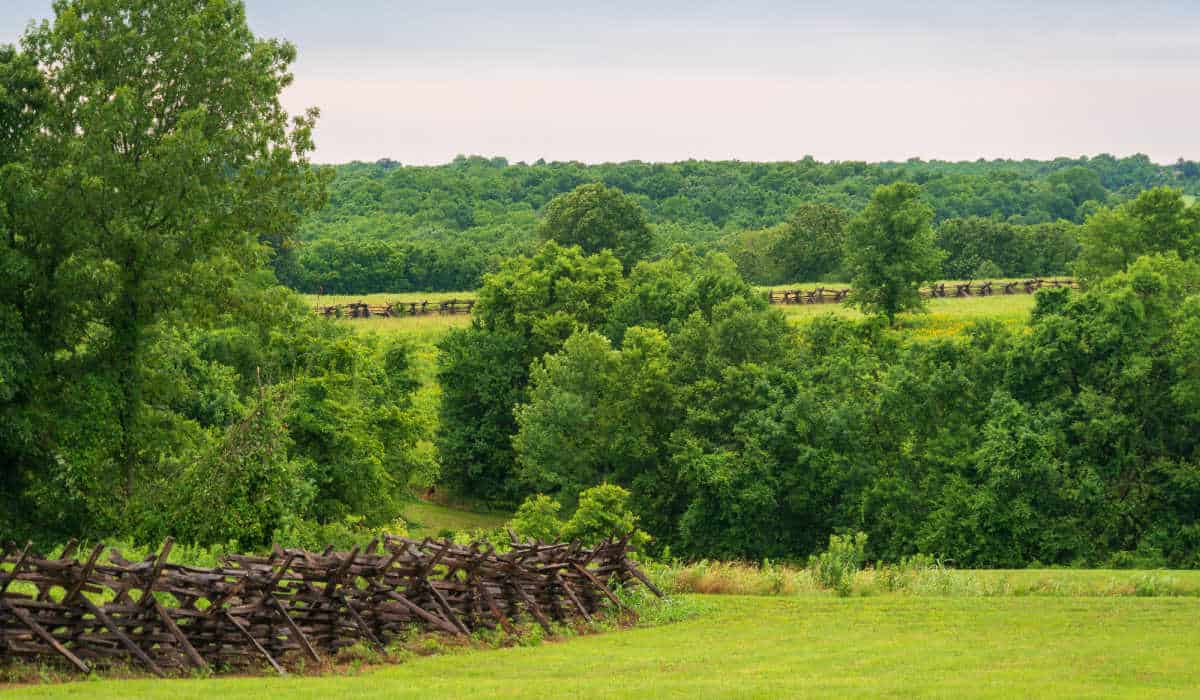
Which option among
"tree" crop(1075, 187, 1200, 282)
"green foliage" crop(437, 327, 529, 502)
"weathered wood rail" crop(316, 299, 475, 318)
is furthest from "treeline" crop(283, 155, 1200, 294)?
"tree" crop(1075, 187, 1200, 282)

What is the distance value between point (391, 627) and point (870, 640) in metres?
8.06

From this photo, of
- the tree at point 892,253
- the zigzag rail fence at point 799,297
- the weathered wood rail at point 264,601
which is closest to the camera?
the weathered wood rail at point 264,601

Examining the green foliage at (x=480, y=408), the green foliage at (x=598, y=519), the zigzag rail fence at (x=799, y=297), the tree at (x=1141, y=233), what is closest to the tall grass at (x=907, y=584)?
the green foliage at (x=598, y=519)

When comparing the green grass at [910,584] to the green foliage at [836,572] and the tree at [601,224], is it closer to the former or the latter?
the green foliage at [836,572]

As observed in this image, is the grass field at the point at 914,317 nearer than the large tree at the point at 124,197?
No

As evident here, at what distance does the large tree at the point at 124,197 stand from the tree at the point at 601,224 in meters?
57.3

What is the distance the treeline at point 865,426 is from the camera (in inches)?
2060

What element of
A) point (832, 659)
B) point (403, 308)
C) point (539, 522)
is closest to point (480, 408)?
point (539, 522)

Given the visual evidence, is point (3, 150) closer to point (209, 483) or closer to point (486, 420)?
point (209, 483)

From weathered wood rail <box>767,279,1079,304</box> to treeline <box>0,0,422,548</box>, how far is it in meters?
66.1

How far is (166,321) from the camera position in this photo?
3509 cm

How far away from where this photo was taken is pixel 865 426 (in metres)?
58.4

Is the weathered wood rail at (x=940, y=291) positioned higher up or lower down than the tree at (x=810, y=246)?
lower down

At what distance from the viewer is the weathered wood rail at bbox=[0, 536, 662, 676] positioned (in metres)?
18.0
